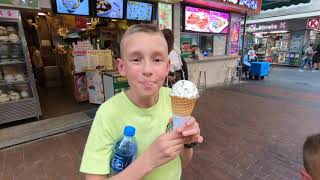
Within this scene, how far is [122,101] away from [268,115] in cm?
514

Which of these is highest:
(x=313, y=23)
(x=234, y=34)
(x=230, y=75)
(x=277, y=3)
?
(x=277, y=3)

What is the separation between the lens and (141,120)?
2.90ft

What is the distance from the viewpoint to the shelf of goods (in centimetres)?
421

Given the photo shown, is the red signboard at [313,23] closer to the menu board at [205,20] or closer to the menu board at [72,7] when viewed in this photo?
the menu board at [205,20]

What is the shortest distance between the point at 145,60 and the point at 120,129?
0.34 m

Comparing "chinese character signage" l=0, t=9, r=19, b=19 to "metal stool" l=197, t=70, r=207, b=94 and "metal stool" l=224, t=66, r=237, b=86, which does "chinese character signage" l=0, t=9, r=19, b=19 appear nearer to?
"metal stool" l=197, t=70, r=207, b=94

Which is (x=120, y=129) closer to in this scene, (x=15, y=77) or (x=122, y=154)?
(x=122, y=154)

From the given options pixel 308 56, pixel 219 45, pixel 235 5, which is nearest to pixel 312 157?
pixel 219 45

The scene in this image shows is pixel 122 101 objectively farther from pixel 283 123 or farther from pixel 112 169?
pixel 283 123

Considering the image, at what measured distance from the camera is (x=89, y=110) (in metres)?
5.26

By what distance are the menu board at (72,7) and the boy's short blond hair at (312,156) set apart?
15.9ft

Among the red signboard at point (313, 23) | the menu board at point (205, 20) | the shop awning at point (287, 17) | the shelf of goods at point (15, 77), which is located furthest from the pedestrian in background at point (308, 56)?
the shelf of goods at point (15, 77)

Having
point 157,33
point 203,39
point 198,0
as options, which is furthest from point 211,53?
point 157,33

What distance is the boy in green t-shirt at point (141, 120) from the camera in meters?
0.68
